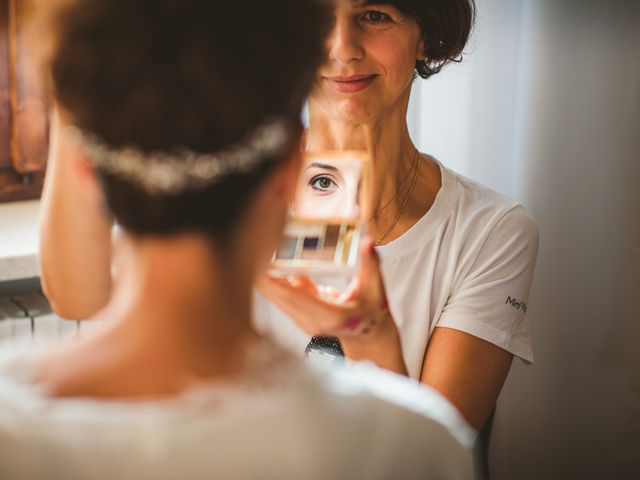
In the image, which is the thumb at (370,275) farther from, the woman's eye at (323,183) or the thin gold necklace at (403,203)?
the thin gold necklace at (403,203)

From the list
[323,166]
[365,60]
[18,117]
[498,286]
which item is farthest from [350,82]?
[18,117]

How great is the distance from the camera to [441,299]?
4.55 ft

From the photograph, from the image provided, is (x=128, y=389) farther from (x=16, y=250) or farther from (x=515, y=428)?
(x=515, y=428)

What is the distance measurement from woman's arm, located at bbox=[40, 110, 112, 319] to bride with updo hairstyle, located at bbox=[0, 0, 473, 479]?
448 mm

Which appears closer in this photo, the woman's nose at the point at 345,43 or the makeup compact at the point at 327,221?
the makeup compact at the point at 327,221

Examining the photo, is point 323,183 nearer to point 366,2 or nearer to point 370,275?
point 366,2

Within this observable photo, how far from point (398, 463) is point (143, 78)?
309mm

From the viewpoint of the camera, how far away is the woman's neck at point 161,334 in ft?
1.83

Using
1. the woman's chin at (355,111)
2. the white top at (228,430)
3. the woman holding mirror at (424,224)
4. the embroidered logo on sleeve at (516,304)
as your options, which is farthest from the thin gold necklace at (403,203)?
the white top at (228,430)

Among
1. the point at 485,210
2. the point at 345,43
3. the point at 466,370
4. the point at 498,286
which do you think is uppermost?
the point at 345,43

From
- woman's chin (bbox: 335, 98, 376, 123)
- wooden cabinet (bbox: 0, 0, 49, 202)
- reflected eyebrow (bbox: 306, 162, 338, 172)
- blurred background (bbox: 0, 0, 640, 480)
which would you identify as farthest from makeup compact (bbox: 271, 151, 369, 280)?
wooden cabinet (bbox: 0, 0, 49, 202)

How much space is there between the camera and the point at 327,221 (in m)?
1.11

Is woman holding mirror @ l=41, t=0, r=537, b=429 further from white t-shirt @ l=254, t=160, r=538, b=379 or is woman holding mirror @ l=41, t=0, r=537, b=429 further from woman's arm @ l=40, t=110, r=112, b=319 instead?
woman's arm @ l=40, t=110, r=112, b=319

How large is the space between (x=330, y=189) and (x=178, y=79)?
0.82 m
